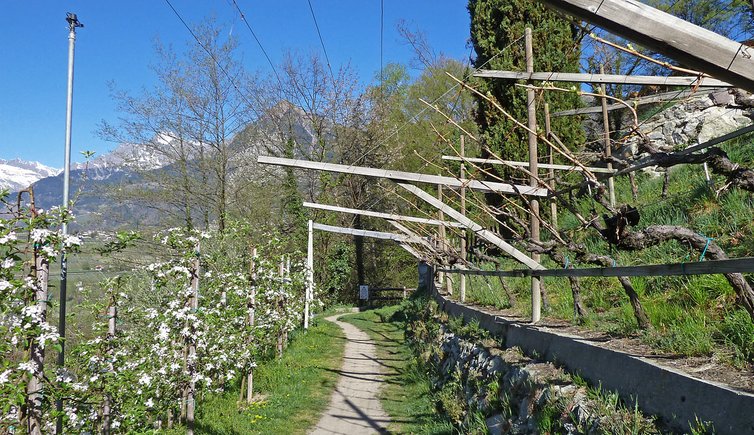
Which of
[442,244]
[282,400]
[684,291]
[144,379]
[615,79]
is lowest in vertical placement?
[282,400]

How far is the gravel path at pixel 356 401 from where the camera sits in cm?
768

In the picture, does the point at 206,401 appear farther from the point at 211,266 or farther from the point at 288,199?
the point at 288,199

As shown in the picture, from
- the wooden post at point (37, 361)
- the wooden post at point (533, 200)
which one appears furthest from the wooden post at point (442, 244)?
the wooden post at point (37, 361)

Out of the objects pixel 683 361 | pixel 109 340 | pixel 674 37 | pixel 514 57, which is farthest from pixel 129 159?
pixel 674 37

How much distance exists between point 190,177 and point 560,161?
13.0 m

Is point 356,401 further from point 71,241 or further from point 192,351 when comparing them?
point 71,241

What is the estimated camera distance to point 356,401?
9133 mm

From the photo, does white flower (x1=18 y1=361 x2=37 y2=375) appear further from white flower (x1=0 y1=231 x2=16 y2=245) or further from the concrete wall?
the concrete wall

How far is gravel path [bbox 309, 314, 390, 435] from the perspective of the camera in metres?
7.68

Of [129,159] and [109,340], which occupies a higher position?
[129,159]

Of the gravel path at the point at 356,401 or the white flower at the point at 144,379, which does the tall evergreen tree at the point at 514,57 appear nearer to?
the gravel path at the point at 356,401

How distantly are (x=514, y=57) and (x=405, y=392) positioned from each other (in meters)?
8.40

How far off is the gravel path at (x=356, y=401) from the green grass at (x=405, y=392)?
0.58 ft

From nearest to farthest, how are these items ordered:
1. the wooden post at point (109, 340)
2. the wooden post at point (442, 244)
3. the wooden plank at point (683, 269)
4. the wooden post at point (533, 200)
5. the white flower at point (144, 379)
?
the wooden plank at point (683, 269) < the wooden post at point (109, 340) < the white flower at point (144, 379) < the wooden post at point (533, 200) < the wooden post at point (442, 244)
